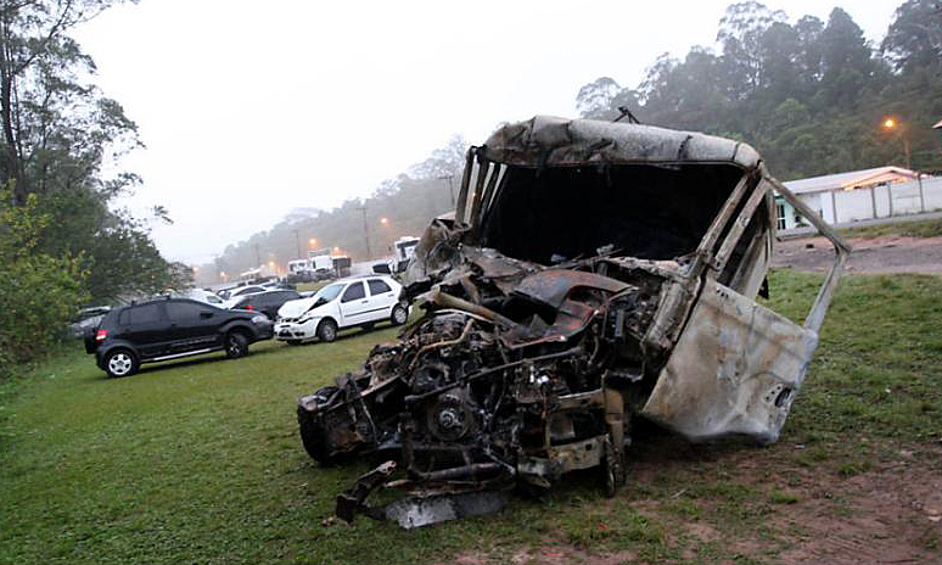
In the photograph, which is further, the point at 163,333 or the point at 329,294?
the point at 329,294

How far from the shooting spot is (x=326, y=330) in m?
16.5

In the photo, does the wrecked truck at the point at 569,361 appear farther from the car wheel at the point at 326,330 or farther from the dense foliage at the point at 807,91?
the dense foliage at the point at 807,91

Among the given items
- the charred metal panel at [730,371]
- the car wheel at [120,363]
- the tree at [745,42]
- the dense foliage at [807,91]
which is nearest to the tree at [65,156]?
the car wheel at [120,363]

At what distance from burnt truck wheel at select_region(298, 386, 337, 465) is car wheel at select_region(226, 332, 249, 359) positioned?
10527 millimetres

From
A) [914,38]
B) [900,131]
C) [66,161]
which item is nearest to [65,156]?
[66,161]

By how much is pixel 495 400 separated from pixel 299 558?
1604 millimetres

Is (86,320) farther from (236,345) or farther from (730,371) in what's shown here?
(730,371)

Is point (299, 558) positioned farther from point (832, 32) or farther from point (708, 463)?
point (832, 32)

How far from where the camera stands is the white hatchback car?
1634 cm

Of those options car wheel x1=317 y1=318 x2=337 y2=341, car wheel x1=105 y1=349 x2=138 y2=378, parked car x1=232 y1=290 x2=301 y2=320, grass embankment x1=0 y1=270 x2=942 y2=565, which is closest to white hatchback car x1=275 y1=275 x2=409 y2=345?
car wheel x1=317 y1=318 x2=337 y2=341

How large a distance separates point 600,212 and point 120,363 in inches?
451

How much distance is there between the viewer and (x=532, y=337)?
4.91 metres

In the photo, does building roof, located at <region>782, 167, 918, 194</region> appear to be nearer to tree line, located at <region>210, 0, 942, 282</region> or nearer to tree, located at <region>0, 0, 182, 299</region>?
tree line, located at <region>210, 0, 942, 282</region>

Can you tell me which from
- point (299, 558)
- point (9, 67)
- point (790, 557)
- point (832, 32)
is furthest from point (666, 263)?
point (832, 32)
